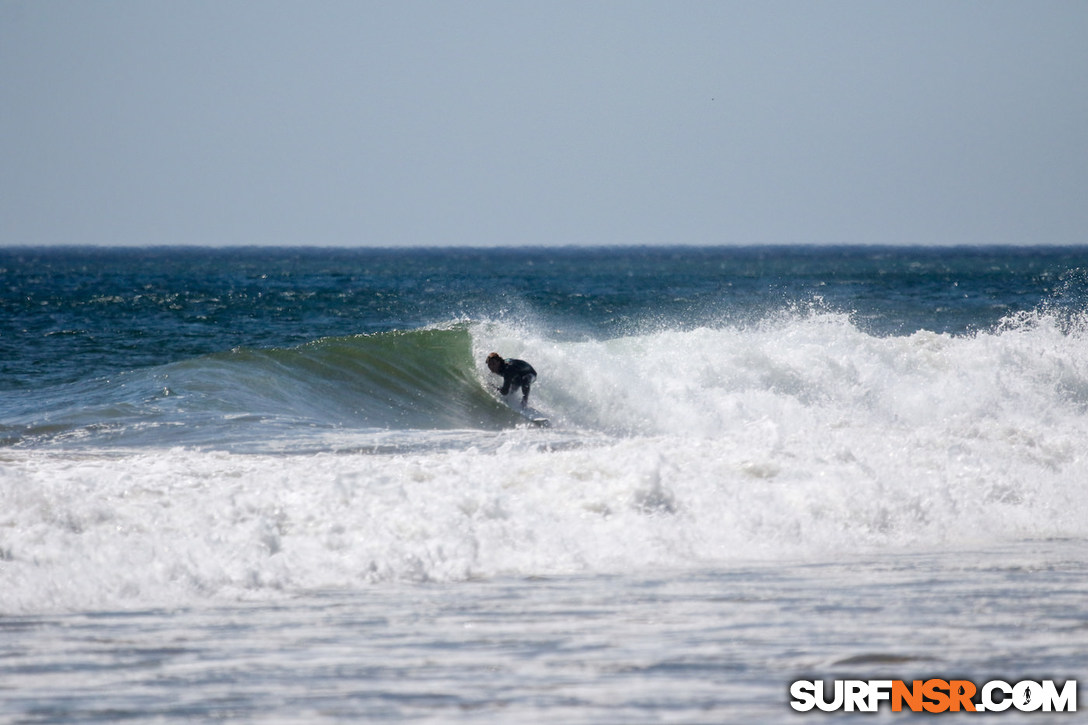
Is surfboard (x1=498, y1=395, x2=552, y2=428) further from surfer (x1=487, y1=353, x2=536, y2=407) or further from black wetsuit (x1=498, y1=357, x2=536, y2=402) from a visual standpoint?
black wetsuit (x1=498, y1=357, x2=536, y2=402)

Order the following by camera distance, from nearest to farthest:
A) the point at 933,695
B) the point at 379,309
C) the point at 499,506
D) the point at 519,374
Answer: the point at 933,695 < the point at 499,506 < the point at 519,374 < the point at 379,309

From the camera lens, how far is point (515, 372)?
14289 mm

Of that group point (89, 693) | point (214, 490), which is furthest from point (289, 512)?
point (89, 693)

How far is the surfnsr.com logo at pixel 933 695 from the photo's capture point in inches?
166

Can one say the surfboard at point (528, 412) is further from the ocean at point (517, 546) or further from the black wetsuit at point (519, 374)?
the black wetsuit at point (519, 374)

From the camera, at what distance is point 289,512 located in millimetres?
7176

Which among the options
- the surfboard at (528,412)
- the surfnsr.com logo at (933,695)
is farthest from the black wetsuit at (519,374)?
the surfnsr.com logo at (933,695)

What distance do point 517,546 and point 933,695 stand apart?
320 centimetres

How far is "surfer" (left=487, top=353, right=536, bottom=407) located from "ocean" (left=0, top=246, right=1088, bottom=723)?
431 millimetres

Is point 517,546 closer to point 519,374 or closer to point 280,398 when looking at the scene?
point 280,398

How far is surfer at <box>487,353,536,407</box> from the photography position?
46.6ft

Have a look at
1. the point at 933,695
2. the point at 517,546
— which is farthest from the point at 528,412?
the point at 933,695

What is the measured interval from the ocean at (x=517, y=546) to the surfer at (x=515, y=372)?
17.0 inches

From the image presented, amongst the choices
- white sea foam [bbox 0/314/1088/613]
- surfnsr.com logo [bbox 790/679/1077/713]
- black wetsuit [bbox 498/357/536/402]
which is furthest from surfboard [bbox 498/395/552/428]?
surfnsr.com logo [bbox 790/679/1077/713]
